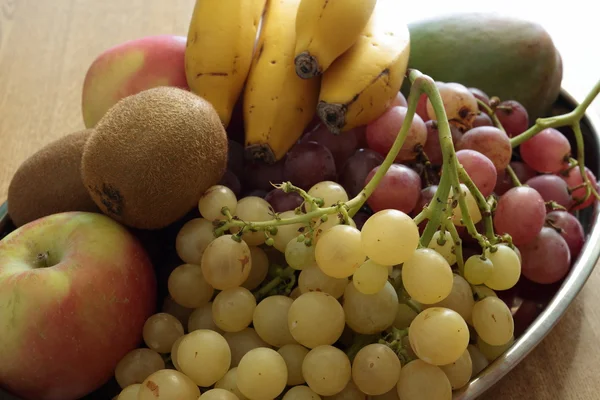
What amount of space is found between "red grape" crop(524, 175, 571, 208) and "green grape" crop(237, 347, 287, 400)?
32 cm

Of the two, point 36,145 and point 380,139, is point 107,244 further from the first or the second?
point 36,145

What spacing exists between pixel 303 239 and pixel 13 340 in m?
0.21

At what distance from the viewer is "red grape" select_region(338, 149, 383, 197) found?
1.65ft

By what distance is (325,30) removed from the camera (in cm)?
49

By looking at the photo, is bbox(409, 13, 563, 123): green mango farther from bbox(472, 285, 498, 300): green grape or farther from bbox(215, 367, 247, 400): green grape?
bbox(215, 367, 247, 400): green grape

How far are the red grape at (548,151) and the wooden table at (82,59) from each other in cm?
13

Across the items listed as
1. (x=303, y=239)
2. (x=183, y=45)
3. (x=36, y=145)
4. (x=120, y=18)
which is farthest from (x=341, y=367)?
(x=120, y=18)

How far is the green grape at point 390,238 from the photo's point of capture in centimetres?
36

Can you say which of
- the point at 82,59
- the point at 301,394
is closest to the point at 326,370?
the point at 301,394

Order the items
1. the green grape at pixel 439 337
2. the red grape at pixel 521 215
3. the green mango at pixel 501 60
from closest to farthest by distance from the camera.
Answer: the green grape at pixel 439 337, the red grape at pixel 521 215, the green mango at pixel 501 60

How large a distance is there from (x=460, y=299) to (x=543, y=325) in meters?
0.07

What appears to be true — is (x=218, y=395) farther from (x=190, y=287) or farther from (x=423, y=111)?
(x=423, y=111)

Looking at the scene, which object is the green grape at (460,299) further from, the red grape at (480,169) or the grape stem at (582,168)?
the grape stem at (582,168)

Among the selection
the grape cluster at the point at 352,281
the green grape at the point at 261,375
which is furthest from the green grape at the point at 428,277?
the green grape at the point at 261,375
